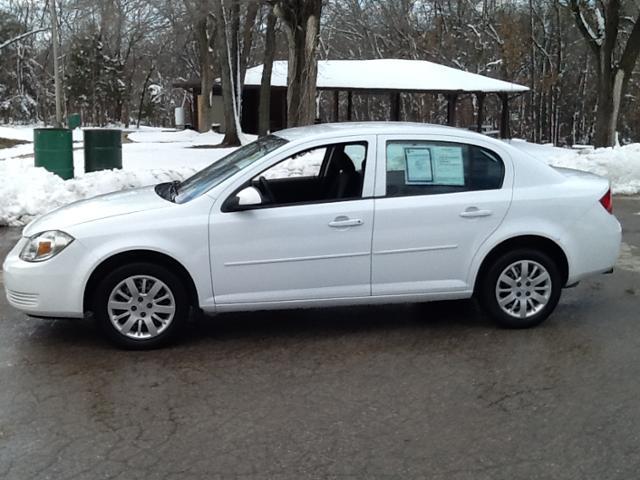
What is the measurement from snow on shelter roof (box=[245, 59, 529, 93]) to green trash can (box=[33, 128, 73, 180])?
1890 cm

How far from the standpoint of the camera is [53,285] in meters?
5.14

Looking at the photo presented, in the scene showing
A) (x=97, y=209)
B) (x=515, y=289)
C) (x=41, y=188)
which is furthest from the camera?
(x=41, y=188)

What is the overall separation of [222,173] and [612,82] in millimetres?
20735

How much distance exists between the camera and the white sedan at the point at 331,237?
17.1ft

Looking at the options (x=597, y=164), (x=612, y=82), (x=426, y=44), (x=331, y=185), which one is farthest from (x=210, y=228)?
(x=426, y=44)

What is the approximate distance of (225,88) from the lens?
91.8ft

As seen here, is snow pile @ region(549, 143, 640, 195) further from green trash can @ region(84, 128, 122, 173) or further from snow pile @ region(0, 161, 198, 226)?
green trash can @ region(84, 128, 122, 173)

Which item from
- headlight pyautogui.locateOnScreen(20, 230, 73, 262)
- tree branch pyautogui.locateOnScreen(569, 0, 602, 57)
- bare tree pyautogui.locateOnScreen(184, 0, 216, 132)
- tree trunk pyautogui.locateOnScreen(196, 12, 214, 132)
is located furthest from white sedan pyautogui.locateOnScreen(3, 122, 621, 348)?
tree trunk pyautogui.locateOnScreen(196, 12, 214, 132)

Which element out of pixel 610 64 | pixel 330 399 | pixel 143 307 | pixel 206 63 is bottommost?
pixel 330 399

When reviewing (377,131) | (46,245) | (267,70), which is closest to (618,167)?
(377,131)

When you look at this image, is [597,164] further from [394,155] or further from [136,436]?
[136,436]

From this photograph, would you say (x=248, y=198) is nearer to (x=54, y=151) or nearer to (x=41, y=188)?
(x=41, y=188)

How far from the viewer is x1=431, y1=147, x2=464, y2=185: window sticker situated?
569cm

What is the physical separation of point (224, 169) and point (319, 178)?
0.81 m
